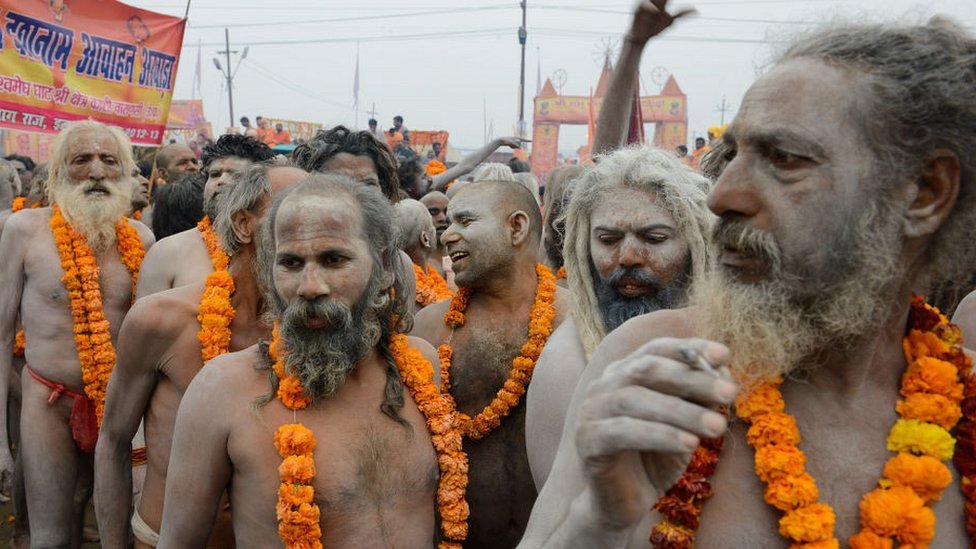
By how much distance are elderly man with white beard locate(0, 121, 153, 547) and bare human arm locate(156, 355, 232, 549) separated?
2.70 meters

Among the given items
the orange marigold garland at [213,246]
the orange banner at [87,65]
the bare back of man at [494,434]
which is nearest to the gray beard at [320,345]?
the bare back of man at [494,434]

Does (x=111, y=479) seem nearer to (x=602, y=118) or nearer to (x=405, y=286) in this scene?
(x=405, y=286)

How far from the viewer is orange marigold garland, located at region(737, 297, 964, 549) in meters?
1.76

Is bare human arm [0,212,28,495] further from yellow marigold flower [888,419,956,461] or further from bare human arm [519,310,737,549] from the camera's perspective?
yellow marigold flower [888,419,956,461]

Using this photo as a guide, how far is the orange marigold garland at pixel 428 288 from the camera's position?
17.0 ft

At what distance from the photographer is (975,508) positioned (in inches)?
71.9

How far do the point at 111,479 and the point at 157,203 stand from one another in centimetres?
331

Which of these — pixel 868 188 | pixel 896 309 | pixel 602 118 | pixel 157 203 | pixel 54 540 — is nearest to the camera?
pixel 868 188

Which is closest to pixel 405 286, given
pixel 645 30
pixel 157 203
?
pixel 645 30

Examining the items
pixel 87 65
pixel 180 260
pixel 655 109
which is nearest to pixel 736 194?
pixel 180 260

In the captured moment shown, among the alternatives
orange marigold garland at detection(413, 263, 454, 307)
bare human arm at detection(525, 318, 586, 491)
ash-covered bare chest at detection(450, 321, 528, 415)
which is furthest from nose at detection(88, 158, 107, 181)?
bare human arm at detection(525, 318, 586, 491)

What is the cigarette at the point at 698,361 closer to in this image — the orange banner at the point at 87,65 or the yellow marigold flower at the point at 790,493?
the yellow marigold flower at the point at 790,493

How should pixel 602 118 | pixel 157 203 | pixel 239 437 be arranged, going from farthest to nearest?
pixel 157 203, pixel 602 118, pixel 239 437

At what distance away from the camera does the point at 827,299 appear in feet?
6.01
